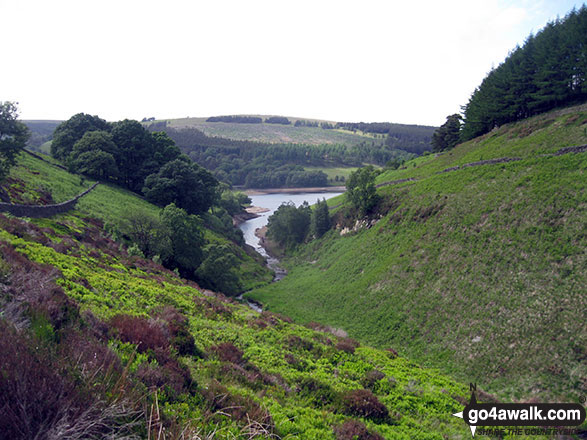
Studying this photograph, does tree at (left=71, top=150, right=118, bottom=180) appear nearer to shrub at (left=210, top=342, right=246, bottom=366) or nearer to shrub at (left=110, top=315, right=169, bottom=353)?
shrub at (left=210, top=342, right=246, bottom=366)

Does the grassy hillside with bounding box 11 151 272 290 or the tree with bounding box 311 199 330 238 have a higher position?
the grassy hillside with bounding box 11 151 272 290

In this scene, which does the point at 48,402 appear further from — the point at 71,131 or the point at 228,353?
the point at 71,131

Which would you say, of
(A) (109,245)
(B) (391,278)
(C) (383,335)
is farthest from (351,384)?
(A) (109,245)

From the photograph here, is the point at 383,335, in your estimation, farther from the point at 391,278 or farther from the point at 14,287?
the point at 14,287

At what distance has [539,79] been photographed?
5141 cm

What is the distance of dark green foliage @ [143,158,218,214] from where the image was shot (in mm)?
64875

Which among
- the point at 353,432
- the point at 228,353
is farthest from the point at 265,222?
the point at 353,432

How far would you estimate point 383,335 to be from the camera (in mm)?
28766

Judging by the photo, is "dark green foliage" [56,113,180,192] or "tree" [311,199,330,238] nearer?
"dark green foliage" [56,113,180,192]

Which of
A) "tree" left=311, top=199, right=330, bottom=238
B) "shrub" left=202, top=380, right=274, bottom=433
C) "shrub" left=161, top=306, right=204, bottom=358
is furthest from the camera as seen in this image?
"tree" left=311, top=199, right=330, bottom=238

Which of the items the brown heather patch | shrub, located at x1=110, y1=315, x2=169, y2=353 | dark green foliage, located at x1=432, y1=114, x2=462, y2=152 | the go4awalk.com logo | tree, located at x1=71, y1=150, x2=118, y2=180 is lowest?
the go4awalk.com logo

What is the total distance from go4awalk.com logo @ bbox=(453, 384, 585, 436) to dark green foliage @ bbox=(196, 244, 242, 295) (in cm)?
3425

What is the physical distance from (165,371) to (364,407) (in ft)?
21.0

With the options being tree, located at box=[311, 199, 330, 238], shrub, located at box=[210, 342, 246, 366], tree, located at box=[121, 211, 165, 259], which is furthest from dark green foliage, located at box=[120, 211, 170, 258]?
tree, located at box=[311, 199, 330, 238]
